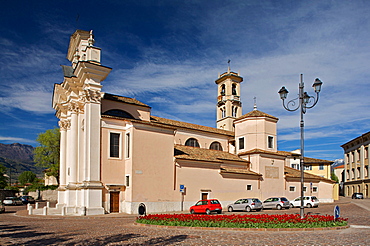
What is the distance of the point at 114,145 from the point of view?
28344 millimetres

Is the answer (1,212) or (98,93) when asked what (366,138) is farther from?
(1,212)

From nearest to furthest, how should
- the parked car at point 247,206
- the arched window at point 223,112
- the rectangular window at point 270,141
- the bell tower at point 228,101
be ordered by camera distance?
the parked car at point 247,206, the rectangular window at point 270,141, the bell tower at point 228,101, the arched window at point 223,112

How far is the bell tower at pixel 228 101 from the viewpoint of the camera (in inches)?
1998

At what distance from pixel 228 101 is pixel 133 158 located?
1068 inches

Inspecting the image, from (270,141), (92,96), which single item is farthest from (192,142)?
(92,96)

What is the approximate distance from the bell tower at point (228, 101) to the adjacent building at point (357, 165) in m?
28.3

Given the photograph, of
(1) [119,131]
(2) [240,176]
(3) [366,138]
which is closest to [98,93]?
(1) [119,131]

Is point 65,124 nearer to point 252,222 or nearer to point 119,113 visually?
point 119,113

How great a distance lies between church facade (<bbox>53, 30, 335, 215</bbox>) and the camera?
2692cm

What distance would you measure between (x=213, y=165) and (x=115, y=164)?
10089 mm

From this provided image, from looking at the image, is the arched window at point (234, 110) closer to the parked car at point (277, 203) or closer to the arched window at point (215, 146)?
the arched window at point (215, 146)

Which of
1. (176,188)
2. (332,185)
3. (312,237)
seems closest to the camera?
(312,237)

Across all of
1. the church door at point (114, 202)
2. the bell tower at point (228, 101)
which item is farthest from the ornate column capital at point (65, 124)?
the bell tower at point (228, 101)

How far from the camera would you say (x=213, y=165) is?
32594mm
